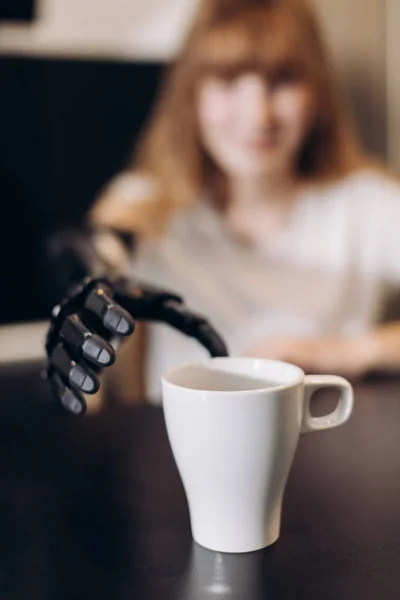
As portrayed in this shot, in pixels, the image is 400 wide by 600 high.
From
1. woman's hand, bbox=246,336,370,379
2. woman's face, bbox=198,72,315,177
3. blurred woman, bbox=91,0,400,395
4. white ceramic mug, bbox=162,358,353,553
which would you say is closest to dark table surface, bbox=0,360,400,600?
white ceramic mug, bbox=162,358,353,553

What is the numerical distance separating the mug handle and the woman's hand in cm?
56

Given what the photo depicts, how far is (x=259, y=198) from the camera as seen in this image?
136 centimetres

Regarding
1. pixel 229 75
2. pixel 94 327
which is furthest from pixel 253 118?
pixel 94 327

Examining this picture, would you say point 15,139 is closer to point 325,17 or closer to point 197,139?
point 197,139

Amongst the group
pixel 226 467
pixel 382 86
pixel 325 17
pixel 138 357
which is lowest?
pixel 138 357

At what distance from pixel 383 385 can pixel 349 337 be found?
0.42 meters

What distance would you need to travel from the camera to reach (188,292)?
127 centimetres

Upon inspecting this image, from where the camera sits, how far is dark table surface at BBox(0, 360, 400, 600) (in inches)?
14.7

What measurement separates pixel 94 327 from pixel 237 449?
159 mm

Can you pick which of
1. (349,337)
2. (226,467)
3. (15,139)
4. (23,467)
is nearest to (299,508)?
(226,467)

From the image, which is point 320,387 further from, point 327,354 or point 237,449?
point 327,354

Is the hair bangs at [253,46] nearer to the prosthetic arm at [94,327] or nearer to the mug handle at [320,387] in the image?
the prosthetic arm at [94,327]

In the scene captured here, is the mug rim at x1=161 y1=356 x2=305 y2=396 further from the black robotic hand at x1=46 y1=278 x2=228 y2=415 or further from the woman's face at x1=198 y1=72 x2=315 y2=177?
the woman's face at x1=198 y1=72 x2=315 y2=177

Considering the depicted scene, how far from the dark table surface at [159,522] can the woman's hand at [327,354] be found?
0.35 metres
